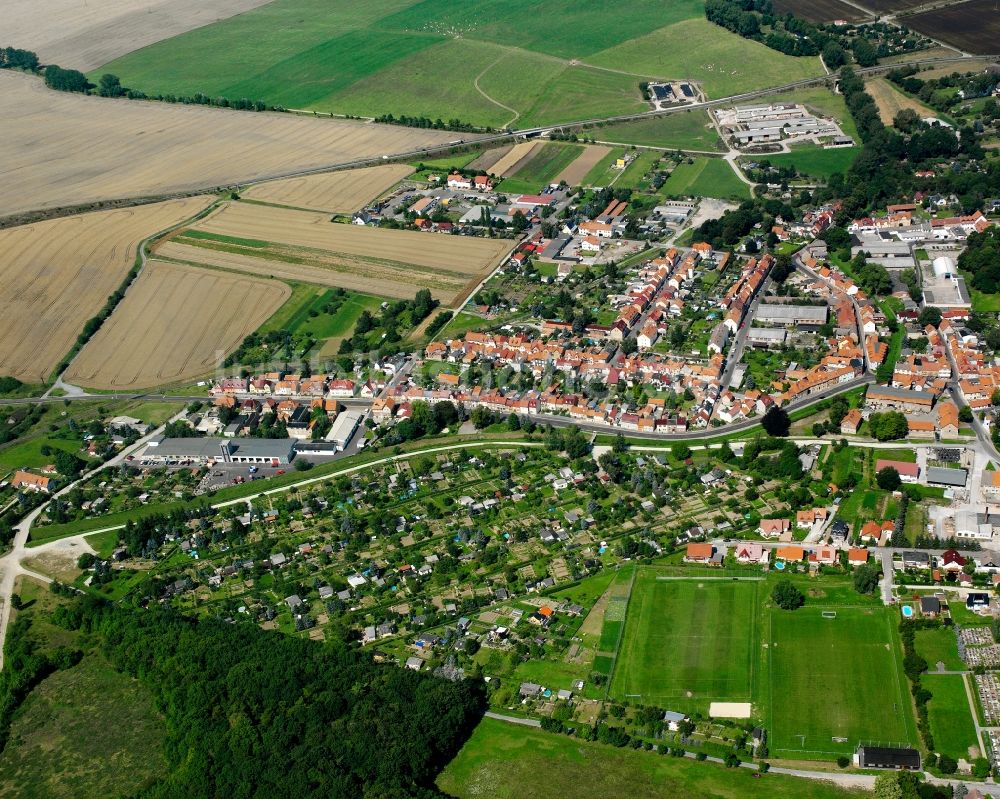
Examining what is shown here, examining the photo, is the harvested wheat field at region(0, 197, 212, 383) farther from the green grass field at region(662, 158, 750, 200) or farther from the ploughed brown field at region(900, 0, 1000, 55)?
the ploughed brown field at region(900, 0, 1000, 55)

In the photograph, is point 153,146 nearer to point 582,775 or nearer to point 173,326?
point 173,326

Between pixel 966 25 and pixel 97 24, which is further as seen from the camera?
pixel 97 24

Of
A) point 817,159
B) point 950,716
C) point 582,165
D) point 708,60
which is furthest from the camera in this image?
point 708,60

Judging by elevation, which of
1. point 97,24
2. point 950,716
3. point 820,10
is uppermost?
point 97,24

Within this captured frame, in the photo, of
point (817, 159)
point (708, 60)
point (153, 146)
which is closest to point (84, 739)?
point (817, 159)

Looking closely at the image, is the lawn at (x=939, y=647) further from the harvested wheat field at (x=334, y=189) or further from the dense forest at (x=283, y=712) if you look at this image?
the harvested wheat field at (x=334, y=189)

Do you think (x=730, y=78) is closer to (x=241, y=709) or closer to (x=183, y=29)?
(x=183, y=29)

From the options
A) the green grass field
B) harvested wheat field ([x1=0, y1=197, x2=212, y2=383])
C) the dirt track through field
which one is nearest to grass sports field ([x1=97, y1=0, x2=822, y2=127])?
the green grass field
